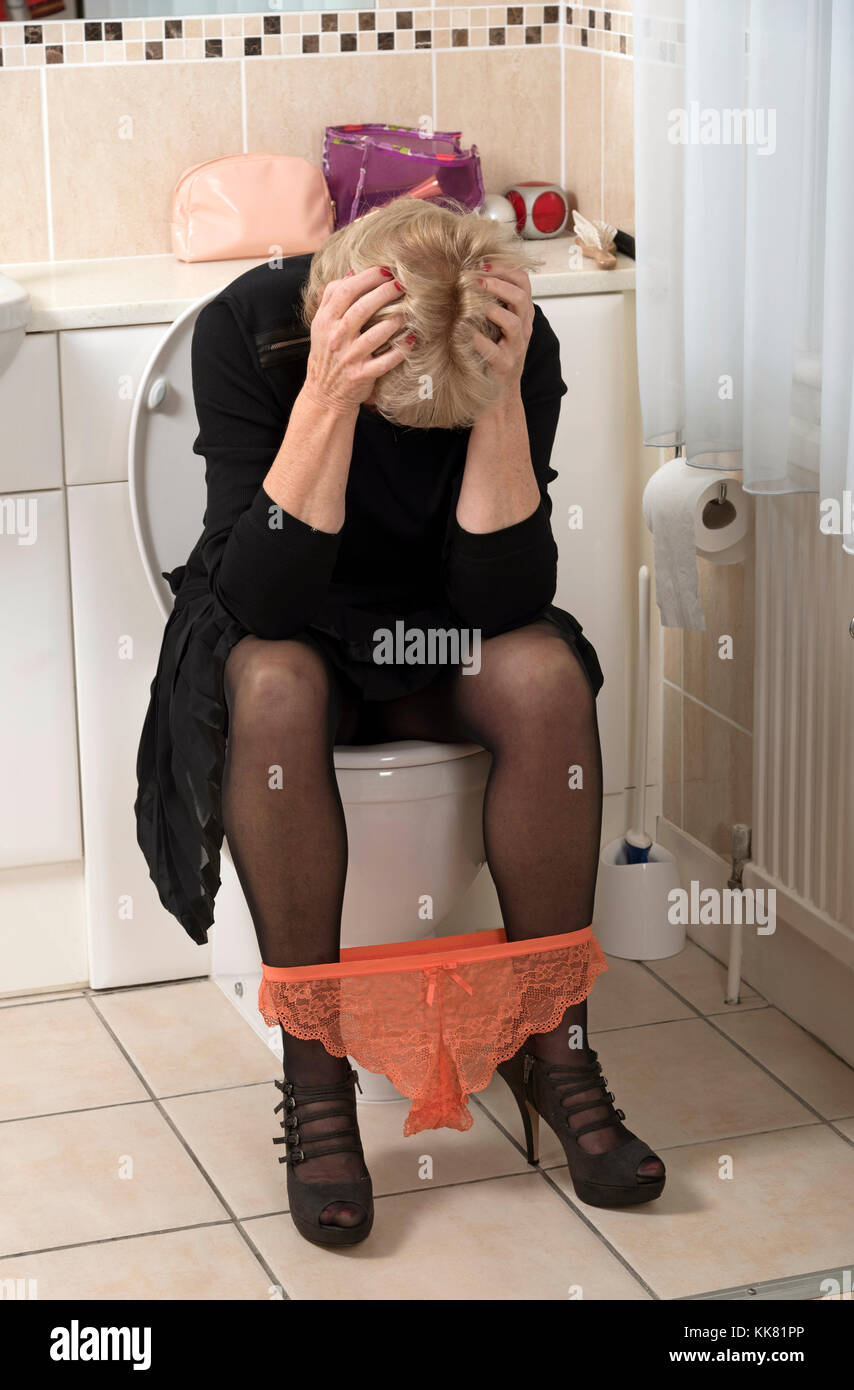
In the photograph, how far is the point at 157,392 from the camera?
1846 mm

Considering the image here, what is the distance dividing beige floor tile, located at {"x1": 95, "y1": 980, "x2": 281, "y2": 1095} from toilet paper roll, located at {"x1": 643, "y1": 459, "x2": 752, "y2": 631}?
0.70 meters

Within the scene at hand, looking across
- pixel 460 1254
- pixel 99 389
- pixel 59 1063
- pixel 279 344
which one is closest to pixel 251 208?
pixel 99 389

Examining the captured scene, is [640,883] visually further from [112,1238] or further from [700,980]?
[112,1238]

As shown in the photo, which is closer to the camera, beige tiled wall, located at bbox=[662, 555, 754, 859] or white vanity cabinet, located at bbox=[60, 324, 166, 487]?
white vanity cabinet, located at bbox=[60, 324, 166, 487]

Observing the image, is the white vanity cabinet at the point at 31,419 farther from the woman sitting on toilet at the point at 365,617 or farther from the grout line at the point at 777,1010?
the grout line at the point at 777,1010

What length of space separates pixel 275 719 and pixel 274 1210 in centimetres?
49

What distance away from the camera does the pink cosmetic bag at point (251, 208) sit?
2.11 m

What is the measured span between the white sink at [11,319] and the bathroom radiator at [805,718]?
2.67 ft

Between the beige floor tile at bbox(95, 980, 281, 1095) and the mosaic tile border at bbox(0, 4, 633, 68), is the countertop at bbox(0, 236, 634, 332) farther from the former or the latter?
the beige floor tile at bbox(95, 980, 281, 1095)

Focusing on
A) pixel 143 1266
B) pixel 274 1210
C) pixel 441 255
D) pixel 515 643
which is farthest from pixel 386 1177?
pixel 441 255

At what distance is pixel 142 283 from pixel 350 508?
0.55m

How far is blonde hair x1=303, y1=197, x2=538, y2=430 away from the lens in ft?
4.65

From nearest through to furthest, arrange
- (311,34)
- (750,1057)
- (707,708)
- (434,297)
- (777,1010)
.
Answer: (434,297), (750,1057), (777,1010), (707,708), (311,34)

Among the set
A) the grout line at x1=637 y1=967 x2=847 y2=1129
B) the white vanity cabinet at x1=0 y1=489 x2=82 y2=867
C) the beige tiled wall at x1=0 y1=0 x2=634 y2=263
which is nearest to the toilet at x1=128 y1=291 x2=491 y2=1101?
the white vanity cabinet at x1=0 y1=489 x2=82 y2=867
